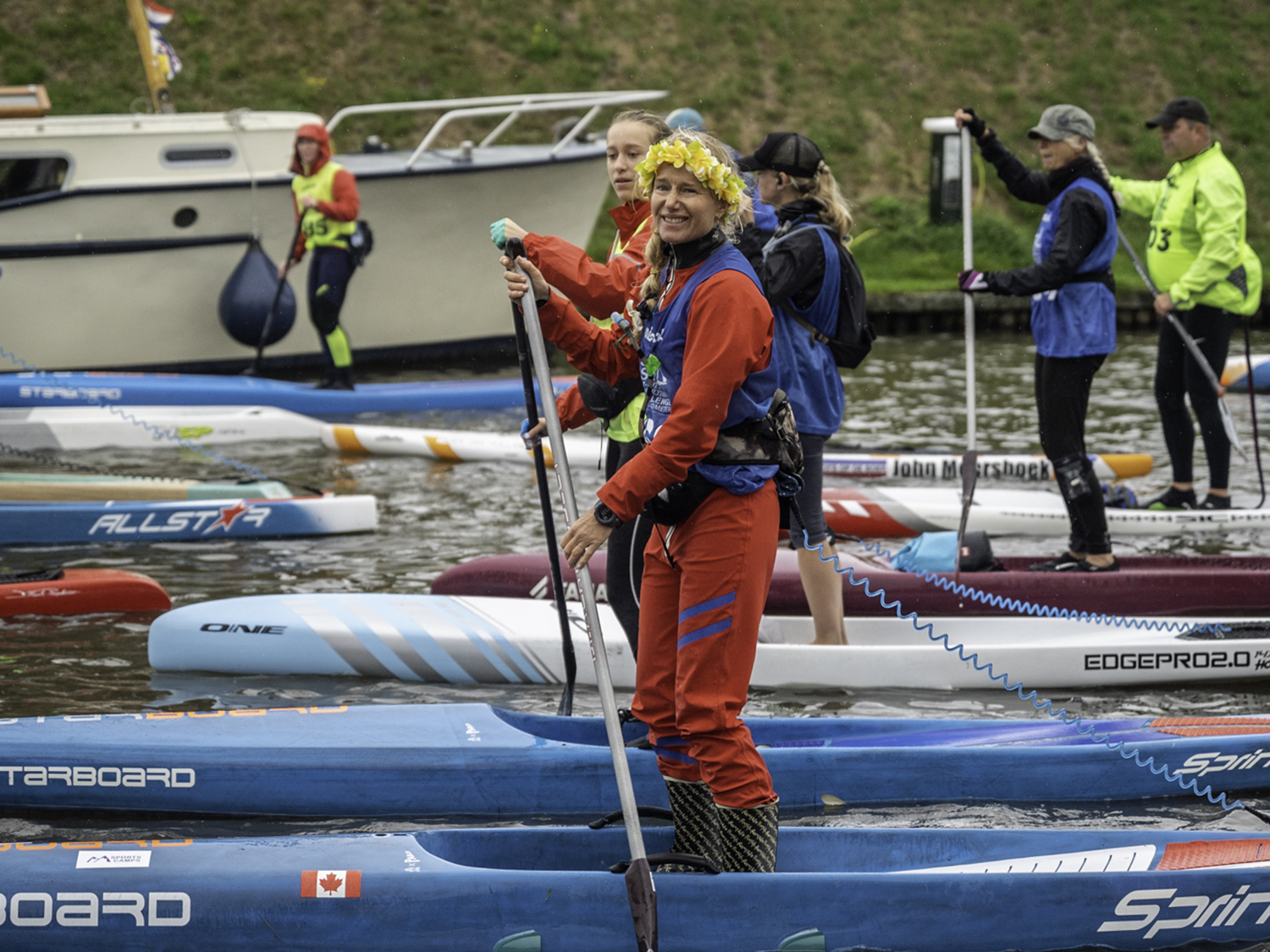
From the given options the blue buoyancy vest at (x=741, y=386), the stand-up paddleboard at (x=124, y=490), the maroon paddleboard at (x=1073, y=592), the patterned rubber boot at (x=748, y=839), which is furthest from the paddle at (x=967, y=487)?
the stand-up paddleboard at (x=124, y=490)

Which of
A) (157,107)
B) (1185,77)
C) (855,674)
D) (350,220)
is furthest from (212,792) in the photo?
(1185,77)

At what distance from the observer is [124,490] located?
7648 mm

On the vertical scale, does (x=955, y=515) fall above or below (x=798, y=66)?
below

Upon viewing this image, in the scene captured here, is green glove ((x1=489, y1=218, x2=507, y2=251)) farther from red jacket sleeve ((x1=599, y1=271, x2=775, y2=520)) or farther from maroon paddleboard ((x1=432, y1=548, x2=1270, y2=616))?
maroon paddleboard ((x1=432, y1=548, x2=1270, y2=616))

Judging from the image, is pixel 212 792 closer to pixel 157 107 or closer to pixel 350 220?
pixel 350 220

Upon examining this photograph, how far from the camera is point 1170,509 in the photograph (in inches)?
298

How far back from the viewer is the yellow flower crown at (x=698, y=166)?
3.14 m

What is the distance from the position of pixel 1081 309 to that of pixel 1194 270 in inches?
65.1

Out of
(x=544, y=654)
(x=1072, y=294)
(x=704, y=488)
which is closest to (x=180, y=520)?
(x=544, y=654)

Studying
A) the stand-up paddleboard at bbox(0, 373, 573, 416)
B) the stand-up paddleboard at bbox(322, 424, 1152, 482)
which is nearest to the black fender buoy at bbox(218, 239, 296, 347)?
the stand-up paddleboard at bbox(0, 373, 573, 416)

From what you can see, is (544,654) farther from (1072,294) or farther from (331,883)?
(1072,294)

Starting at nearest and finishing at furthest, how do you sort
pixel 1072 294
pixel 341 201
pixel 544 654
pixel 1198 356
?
1. pixel 544 654
2. pixel 1072 294
3. pixel 1198 356
4. pixel 341 201

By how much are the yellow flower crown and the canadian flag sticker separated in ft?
5.74

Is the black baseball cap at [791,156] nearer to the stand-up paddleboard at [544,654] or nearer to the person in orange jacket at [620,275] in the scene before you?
the person in orange jacket at [620,275]
